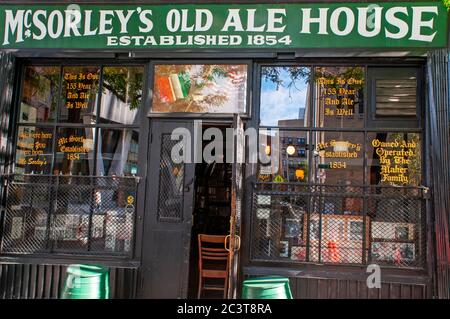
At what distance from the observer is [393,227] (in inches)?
225

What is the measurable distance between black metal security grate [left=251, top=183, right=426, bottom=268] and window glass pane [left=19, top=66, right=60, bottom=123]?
331cm

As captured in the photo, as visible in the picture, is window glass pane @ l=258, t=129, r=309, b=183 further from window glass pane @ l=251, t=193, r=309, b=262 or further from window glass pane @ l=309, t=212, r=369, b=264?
window glass pane @ l=309, t=212, r=369, b=264

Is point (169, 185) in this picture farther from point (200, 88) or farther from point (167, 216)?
point (200, 88)

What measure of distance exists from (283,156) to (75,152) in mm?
2996

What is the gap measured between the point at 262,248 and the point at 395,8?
144 inches

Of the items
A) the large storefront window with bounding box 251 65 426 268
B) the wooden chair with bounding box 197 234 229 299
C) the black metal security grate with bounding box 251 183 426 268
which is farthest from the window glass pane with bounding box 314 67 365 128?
the wooden chair with bounding box 197 234 229 299

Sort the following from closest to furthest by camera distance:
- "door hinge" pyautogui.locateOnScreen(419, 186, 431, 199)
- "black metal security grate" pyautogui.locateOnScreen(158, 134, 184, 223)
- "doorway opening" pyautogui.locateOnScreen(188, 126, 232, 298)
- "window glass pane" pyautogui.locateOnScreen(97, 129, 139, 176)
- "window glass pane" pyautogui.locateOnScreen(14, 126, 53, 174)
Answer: "door hinge" pyautogui.locateOnScreen(419, 186, 431, 199)
"black metal security grate" pyautogui.locateOnScreen(158, 134, 184, 223)
"window glass pane" pyautogui.locateOnScreen(97, 129, 139, 176)
"window glass pane" pyautogui.locateOnScreen(14, 126, 53, 174)
"doorway opening" pyautogui.locateOnScreen(188, 126, 232, 298)

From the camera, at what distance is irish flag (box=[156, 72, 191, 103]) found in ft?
20.1

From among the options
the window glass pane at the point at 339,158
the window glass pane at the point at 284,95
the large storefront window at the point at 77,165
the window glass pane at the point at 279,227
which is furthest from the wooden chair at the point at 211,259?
the window glass pane at the point at 284,95

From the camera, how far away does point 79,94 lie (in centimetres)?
642

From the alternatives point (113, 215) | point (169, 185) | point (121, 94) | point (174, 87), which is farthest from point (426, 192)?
point (121, 94)

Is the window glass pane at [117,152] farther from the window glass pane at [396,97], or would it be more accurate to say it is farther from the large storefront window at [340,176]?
the window glass pane at [396,97]
